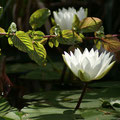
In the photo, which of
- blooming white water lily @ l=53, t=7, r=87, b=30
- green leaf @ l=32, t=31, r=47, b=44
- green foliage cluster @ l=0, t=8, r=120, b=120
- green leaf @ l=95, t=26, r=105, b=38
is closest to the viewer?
green foliage cluster @ l=0, t=8, r=120, b=120

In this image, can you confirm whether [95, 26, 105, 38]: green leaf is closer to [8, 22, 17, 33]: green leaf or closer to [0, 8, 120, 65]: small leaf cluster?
[0, 8, 120, 65]: small leaf cluster

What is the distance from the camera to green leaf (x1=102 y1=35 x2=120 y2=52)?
0.92m

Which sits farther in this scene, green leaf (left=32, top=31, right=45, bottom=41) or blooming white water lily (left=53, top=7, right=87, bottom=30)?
blooming white water lily (left=53, top=7, right=87, bottom=30)

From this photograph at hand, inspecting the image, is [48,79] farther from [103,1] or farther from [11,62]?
[103,1]

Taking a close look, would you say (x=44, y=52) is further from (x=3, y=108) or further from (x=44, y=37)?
(x=3, y=108)

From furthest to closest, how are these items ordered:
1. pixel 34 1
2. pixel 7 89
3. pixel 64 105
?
pixel 34 1, pixel 7 89, pixel 64 105

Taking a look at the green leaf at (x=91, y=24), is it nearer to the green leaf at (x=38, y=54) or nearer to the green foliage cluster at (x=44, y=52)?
the green foliage cluster at (x=44, y=52)

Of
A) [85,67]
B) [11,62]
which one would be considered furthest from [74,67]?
[11,62]

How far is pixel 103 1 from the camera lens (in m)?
2.42

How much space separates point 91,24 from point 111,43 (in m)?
0.11

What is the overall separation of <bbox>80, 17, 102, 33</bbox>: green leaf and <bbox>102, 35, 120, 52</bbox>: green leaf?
0.06m

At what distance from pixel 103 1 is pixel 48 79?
1.38m

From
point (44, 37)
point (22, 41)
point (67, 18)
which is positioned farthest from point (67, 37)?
point (67, 18)

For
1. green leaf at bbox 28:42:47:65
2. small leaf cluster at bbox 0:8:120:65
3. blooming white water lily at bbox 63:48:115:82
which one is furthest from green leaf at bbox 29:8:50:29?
blooming white water lily at bbox 63:48:115:82
